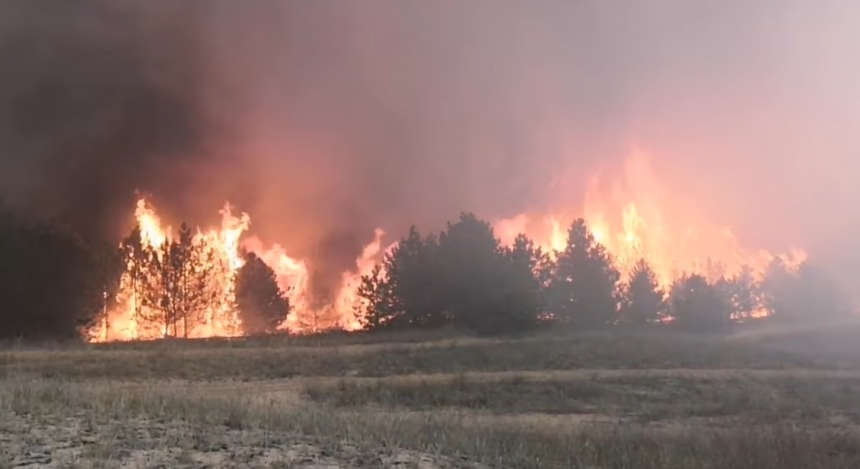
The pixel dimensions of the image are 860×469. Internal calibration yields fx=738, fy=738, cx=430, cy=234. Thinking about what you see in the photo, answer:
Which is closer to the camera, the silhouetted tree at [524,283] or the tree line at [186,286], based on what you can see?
the silhouetted tree at [524,283]

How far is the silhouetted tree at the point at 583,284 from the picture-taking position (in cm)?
7244

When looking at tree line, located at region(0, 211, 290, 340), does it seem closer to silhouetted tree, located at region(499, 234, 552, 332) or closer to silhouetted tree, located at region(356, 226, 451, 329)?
silhouetted tree, located at region(356, 226, 451, 329)

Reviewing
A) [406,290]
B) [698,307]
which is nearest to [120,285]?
[406,290]

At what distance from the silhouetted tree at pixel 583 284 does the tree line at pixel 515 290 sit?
99 mm

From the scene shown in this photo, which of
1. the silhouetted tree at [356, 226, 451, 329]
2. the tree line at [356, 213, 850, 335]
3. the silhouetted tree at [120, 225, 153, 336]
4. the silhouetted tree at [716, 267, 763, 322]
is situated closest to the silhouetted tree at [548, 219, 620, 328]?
the tree line at [356, 213, 850, 335]

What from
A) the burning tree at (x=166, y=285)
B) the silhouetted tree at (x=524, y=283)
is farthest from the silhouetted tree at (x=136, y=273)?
the silhouetted tree at (x=524, y=283)

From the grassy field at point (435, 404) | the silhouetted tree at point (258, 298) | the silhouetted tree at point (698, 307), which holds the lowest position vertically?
the grassy field at point (435, 404)

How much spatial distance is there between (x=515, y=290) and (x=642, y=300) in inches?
721

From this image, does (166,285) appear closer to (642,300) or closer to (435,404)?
(435,404)

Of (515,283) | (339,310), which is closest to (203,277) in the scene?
(339,310)

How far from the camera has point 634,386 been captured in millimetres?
34781

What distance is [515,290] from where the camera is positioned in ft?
219

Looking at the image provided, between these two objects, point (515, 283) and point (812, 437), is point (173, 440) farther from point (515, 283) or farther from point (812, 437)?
point (515, 283)

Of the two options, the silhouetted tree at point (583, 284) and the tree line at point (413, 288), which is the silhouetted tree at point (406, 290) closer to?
the tree line at point (413, 288)
